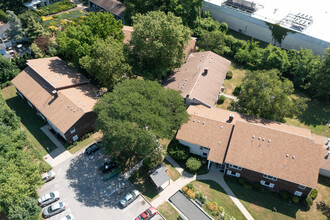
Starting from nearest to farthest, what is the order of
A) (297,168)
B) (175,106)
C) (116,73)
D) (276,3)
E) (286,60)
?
(297,168) → (175,106) → (116,73) → (286,60) → (276,3)

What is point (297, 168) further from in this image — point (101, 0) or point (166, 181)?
point (101, 0)

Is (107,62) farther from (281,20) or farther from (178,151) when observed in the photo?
(281,20)

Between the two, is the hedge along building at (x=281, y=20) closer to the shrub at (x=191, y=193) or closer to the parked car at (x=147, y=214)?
the shrub at (x=191, y=193)

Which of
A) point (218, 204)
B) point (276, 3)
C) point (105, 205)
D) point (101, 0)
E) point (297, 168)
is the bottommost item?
point (105, 205)

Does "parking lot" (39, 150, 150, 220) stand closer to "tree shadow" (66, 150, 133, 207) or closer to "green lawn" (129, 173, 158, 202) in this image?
"tree shadow" (66, 150, 133, 207)

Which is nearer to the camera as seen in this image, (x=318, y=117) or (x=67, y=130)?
(x=67, y=130)

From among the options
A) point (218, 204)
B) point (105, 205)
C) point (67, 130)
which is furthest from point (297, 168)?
point (67, 130)
